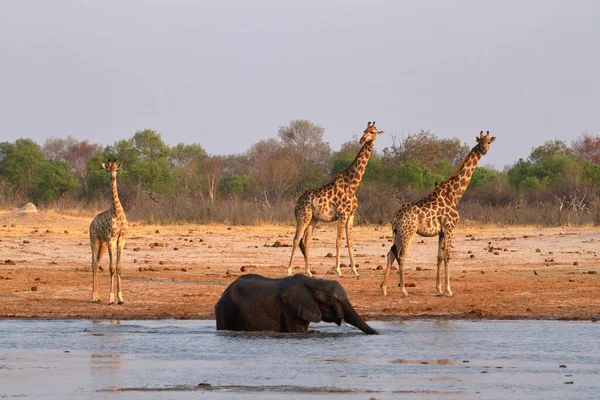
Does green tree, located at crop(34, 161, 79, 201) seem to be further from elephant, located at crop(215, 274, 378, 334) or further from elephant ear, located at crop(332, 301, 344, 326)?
elephant ear, located at crop(332, 301, 344, 326)

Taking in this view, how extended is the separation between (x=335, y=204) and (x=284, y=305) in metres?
7.96

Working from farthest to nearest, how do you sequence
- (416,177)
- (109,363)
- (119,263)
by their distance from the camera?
(416,177)
(119,263)
(109,363)

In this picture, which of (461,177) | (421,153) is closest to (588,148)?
(421,153)

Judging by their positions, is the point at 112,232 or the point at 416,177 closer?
the point at 112,232

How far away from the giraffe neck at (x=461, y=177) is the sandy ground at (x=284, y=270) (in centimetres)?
161

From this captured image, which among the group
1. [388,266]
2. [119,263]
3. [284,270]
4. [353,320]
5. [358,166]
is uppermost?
[358,166]

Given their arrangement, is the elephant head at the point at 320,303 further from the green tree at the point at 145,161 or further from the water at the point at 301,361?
the green tree at the point at 145,161

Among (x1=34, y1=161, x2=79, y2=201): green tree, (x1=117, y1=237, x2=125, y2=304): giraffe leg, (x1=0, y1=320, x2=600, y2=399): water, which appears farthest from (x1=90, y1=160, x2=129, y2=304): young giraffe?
(x1=34, y1=161, x2=79, y2=201): green tree

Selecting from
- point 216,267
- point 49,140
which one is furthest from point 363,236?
point 49,140

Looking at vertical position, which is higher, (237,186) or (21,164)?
(21,164)

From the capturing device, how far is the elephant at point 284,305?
13.7 meters

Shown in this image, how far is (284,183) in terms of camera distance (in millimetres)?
66000

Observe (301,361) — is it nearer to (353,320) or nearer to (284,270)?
(353,320)

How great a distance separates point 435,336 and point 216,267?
1013 centimetres
